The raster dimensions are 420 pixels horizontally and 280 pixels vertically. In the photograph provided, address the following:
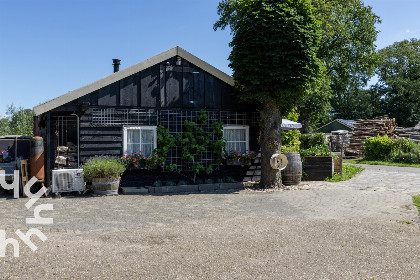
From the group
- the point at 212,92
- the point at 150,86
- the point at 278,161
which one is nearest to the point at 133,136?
the point at 150,86

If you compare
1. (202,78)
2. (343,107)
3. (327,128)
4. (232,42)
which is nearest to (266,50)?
(232,42)

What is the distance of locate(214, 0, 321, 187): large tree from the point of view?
10914mm

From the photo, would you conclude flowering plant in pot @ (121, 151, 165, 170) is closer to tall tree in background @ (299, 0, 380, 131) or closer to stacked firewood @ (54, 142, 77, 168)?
stacked firewood @ (54, 142, 77, 168)

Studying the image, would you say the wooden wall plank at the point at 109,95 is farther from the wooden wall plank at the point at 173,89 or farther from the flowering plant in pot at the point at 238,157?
the flowering plant in pot at the point at 238,157

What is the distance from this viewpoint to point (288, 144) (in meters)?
14.7

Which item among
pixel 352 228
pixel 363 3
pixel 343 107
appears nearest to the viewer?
pixel 352 228

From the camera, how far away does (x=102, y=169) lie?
34.2 ft

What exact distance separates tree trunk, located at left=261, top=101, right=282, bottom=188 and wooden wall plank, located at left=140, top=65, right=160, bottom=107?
11.8 ft

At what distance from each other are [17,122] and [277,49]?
3005 centimetres

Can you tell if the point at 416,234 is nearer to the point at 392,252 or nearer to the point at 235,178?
the point at 392,252

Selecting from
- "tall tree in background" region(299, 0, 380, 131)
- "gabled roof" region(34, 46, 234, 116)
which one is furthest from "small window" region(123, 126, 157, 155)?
"tall tree in background" region(299, 0, 380, 131)

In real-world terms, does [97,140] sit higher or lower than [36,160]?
higher

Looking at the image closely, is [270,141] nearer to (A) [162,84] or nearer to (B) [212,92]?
(B) [212,92]

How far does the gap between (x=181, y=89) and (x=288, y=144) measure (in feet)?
16.5
